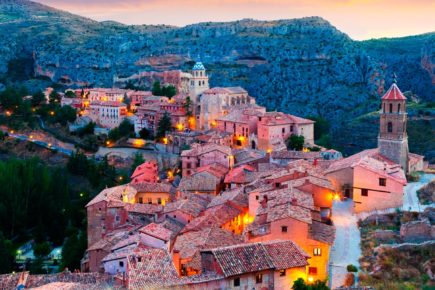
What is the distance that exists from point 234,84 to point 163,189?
59013mm

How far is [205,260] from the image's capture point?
18906mm

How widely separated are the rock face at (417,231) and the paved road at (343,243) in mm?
1824

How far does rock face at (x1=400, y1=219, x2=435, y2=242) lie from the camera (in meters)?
21.7

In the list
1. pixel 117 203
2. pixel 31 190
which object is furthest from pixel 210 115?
pixel 117 203

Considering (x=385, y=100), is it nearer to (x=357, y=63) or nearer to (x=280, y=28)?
(x=357, y=63)

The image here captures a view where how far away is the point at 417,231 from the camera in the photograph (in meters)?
21.8

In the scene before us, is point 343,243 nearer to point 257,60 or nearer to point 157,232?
point 157,232

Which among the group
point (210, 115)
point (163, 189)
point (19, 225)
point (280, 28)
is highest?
point (280, 28)

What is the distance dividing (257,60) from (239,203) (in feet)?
250

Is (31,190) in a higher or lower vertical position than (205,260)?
lower

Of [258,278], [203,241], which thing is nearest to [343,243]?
[258,278]

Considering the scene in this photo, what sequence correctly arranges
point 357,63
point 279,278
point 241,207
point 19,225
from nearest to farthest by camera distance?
point 279,278 < point 241,207 < point 19,225 < point 357,63

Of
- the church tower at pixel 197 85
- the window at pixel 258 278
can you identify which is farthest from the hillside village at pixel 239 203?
the church tower at pixel 197 85

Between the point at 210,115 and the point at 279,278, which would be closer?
the point at 279,278
